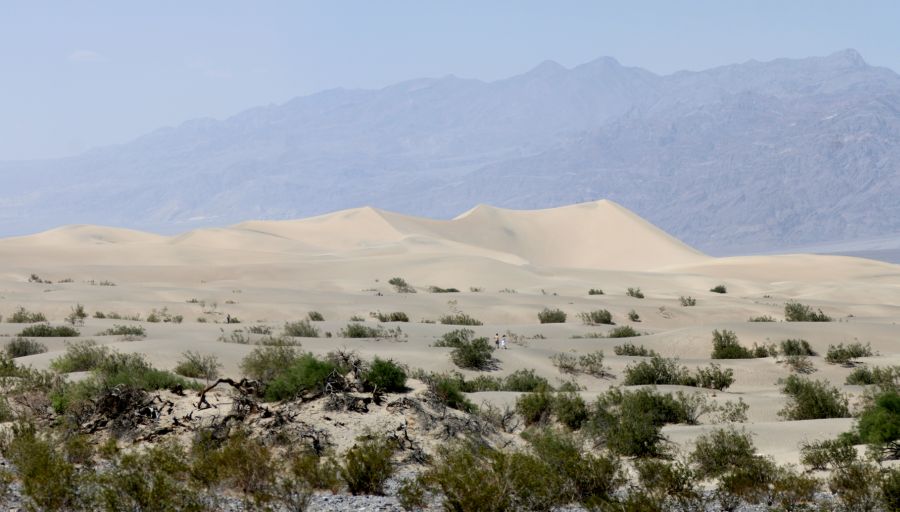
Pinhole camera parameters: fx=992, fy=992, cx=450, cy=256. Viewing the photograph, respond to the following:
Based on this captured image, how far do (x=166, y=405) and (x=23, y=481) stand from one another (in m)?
4.07

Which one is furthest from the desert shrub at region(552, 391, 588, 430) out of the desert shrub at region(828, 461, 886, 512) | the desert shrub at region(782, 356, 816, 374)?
the desert shrub at region(782, 356, 816, 374)

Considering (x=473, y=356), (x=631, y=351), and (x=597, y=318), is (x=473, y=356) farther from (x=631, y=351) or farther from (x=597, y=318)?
(x=597, y=318)

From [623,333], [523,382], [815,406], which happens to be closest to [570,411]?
[523,382]

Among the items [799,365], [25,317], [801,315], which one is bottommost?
[801,315]

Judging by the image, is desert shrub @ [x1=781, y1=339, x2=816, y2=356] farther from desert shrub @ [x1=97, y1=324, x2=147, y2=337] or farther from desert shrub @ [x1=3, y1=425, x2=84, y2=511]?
desert shrub @ [x1=3, y1=425, x2=84, y2=511]

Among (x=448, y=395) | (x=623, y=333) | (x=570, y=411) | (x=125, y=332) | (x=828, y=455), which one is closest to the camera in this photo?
(x=828, y=455)

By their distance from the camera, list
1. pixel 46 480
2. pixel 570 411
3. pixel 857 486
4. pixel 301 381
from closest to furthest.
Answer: pixel 46 480
pixel 857 486
pixel 301 381
pixel 570 411

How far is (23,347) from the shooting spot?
21656 millimetres

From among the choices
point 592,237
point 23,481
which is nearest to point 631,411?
point 23,481

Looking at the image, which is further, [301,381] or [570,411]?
[570,411]

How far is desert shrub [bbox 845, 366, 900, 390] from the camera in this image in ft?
62.7

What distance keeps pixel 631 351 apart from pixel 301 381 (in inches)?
505

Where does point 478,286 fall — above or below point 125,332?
below

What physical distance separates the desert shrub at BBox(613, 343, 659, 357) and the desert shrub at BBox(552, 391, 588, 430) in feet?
32.8
